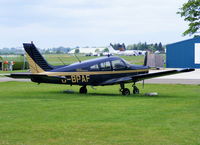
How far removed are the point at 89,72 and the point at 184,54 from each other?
A: 38.8 meters

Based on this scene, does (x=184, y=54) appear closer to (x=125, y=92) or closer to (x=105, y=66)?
(x=105, y=66)

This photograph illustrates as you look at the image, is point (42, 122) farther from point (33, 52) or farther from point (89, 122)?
point (33, 52)

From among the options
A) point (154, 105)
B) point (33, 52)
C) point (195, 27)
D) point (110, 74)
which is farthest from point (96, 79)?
point (195, 27)

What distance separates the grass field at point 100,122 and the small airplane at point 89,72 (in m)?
3.61

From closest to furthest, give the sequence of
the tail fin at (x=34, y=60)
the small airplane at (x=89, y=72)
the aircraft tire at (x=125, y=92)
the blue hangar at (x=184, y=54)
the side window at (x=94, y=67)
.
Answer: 1. the small airplane at (x=89, y=72)
2. the aircraft tire at (x=125, y=92)
3. the side window at (x=94, y=67)
4. the tail fin at (x=34, y=60)
5. the blue hangar at (x=184, y=54)

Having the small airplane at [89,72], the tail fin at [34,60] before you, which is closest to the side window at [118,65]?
the small airplane at [89,72]

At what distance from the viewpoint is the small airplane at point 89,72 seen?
21875mm

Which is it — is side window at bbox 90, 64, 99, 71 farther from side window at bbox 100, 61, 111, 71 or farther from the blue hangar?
the blue hangar

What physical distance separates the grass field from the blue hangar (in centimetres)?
4106

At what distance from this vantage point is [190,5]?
6544 cm

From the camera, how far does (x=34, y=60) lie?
75.0ft

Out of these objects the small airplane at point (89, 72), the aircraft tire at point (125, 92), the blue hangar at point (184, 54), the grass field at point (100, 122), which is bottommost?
the grass field at point (100, 122)

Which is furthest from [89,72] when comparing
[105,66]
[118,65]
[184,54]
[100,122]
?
[184,54]

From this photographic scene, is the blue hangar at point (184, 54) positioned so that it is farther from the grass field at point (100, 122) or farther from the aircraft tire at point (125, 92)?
the grass field at point (100, 122)
